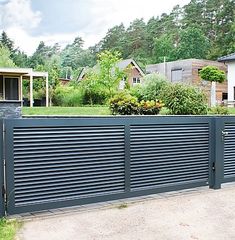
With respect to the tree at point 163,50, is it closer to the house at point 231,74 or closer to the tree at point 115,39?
the tree at point 115,39

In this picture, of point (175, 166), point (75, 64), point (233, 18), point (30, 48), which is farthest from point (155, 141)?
point (75, 64)

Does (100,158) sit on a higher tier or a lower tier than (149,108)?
lower

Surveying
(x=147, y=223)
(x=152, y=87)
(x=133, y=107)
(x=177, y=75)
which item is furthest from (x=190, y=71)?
(x=147, y=223)

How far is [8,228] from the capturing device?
300 centimetres

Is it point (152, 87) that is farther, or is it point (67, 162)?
point (152, 87)

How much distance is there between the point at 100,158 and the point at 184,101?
5.78 m

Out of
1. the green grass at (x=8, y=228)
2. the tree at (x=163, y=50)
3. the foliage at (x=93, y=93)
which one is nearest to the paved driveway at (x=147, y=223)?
the green grass at (x=8, y=228)

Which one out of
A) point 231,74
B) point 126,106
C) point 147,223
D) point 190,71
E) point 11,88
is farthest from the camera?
point 190,71

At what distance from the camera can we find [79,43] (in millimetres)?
63562

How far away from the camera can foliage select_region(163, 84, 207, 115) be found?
29.9ft

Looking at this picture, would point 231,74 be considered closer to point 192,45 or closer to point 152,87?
point 152,87

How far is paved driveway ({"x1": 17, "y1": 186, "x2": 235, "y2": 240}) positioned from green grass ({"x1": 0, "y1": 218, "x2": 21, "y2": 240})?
0.20ft

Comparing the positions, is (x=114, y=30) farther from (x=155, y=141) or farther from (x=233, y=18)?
(x=155, y=141)

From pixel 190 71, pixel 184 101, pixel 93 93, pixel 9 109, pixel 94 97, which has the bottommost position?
pixel 9 109
